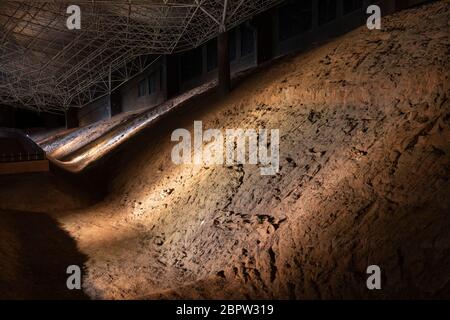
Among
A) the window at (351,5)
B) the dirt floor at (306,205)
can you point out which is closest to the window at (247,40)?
the window at (351,5)

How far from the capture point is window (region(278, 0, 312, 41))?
18422mm

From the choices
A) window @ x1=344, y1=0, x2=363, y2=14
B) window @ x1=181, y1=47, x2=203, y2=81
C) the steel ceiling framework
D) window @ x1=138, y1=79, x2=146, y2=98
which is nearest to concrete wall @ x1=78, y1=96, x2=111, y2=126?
the steel ceiling framework

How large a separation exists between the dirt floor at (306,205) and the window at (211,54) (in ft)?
43.0

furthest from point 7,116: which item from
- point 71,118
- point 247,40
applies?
point 247,40

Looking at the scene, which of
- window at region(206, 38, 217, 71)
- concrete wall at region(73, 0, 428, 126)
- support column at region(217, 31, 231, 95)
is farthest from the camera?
window at region(206, 38, 217, 71)

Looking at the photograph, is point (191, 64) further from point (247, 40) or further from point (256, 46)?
point (256, 46)

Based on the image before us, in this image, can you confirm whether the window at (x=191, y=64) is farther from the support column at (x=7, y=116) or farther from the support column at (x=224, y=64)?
the support column at (x=7, y=116)

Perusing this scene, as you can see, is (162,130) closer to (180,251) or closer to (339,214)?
(180,251)

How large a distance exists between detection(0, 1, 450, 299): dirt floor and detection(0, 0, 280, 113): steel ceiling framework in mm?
7389

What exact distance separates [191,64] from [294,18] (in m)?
11.5

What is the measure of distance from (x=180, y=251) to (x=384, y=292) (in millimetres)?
4974

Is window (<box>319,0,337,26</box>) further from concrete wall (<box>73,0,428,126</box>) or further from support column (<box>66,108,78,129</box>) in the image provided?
support column (<box>66,108,78,129</box>)

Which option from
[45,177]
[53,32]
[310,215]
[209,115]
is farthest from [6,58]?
[310,215]

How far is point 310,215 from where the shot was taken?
661cm
